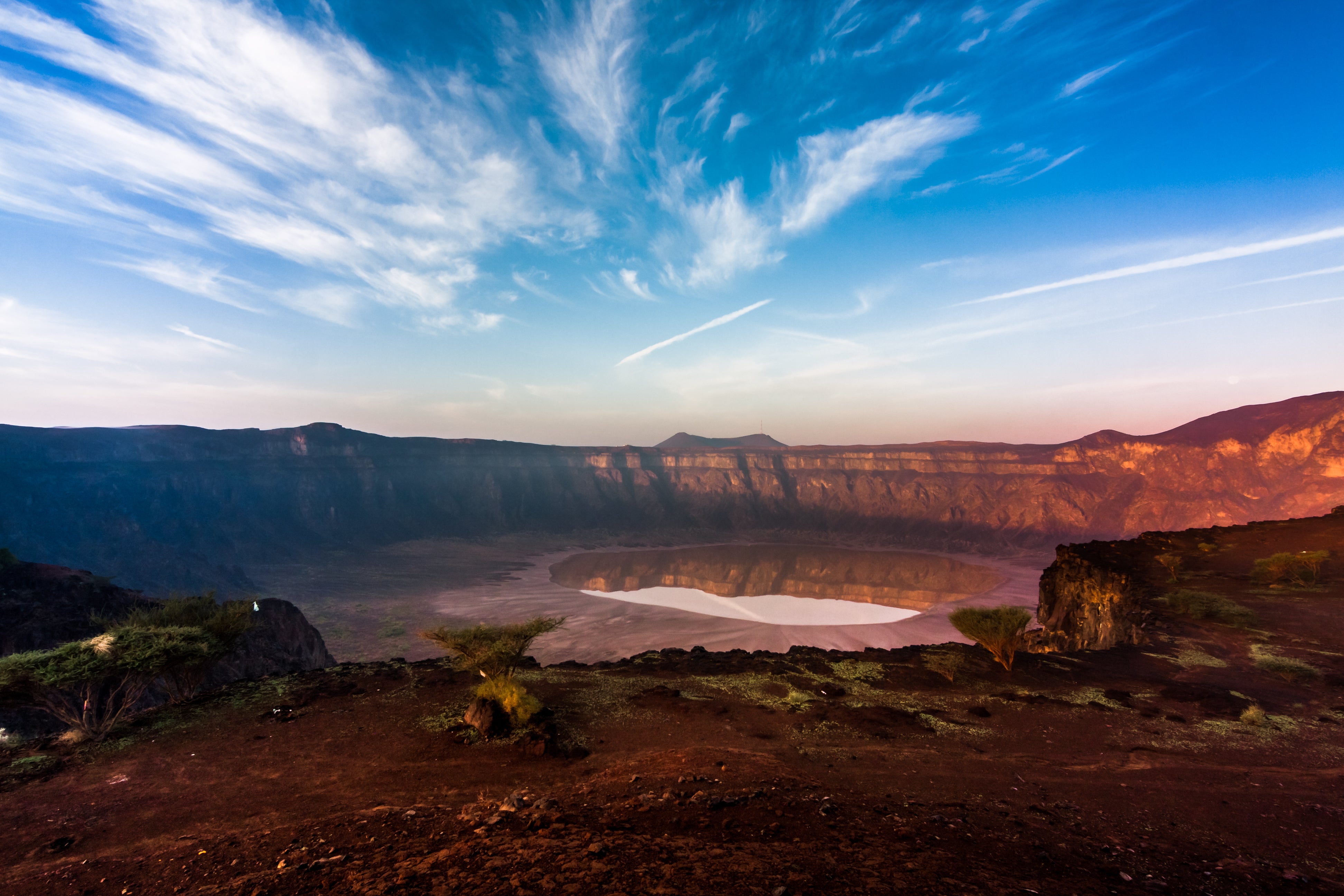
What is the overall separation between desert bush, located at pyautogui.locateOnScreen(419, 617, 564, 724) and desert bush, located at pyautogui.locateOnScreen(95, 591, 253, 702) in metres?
6.10

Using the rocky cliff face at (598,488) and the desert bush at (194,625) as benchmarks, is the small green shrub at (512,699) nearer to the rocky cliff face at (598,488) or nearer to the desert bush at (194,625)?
the desert bush at (194,625)

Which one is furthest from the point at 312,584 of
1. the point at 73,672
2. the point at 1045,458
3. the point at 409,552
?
the point at 1045,458

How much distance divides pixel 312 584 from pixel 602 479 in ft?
218

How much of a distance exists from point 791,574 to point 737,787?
59.5 m

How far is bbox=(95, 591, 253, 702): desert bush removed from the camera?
537 inches

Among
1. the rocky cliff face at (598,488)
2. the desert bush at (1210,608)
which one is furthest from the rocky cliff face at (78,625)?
the rocky cliff face at (598,488)

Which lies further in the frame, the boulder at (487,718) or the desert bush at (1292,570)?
the desert bush at (1292,570)

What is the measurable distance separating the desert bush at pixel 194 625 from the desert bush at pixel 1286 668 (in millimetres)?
29409

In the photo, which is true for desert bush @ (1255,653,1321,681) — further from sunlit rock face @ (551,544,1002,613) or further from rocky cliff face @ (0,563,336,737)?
sunlit rock face @ (551,544,1002,613)

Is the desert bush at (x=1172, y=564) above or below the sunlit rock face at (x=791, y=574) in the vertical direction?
above

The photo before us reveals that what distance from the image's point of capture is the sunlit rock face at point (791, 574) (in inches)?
2147

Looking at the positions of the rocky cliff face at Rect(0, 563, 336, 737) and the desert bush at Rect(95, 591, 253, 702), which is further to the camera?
the rocky cliff face at Rect(0, 563, 336, 737)

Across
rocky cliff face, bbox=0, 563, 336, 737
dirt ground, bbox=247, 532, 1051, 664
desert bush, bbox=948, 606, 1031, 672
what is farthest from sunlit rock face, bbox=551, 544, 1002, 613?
rocky cliff face, bbox=0, 563, 336, 737

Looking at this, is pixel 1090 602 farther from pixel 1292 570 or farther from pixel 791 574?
pixel 791 574
